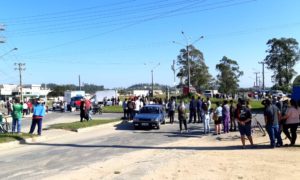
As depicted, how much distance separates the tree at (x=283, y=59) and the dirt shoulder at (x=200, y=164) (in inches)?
3179

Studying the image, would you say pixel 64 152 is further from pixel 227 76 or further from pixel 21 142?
pixel 227 76

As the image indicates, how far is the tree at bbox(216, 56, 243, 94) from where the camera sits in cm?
10169

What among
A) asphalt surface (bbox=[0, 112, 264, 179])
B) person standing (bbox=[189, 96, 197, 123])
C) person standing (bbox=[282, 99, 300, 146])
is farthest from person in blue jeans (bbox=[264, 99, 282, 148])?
person standing (bbox=[189, 96, 197, 123])

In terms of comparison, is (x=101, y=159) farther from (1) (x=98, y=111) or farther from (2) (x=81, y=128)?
(1) (x=98, y=111)

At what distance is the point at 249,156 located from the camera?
13.3 m

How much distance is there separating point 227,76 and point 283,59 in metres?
14.2

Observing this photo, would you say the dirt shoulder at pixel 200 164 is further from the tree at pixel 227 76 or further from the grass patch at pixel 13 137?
the tree at pixel 227 76

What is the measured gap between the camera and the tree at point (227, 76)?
102 m

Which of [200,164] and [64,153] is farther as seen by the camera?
[64,153]

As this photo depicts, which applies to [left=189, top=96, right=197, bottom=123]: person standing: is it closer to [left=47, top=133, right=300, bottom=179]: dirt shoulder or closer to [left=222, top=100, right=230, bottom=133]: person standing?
[left=222, top=100, right=230, bottom=133]: person standing

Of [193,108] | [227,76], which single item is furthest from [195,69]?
[193,108]

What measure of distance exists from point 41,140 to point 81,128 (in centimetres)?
487

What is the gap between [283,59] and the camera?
93.1 meters

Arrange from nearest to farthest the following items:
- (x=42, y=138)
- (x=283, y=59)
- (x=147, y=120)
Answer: (x=42, y=138) → (x=147, y=120) → (x=283, y=59)
